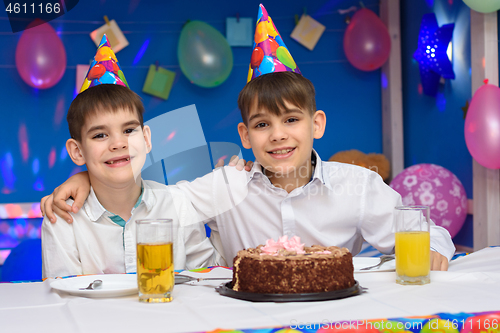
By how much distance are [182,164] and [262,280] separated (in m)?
0.69

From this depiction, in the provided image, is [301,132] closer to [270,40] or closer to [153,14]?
[270,40]

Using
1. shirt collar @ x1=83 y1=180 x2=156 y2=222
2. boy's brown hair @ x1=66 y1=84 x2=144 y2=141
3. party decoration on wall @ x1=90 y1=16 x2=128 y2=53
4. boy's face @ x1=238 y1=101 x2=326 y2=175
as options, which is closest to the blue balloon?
boy's face @ x1=238 y1=101 x2=326 y2=175

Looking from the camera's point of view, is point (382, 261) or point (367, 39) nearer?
point (382, 261)

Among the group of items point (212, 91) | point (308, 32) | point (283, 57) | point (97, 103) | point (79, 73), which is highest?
point (308, 32)

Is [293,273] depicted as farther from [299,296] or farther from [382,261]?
[382,261]

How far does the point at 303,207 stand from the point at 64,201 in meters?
0.60

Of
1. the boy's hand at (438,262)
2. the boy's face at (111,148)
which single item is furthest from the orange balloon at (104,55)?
the boy's hand at (438,262)

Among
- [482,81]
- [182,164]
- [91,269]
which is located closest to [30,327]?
[91,269]

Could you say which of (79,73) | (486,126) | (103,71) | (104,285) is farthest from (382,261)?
(79,73)

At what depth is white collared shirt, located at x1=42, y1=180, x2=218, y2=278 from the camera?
3.80 ft

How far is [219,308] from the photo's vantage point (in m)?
0.63

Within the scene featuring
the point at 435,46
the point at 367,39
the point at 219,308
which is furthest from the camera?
the point at 367,39

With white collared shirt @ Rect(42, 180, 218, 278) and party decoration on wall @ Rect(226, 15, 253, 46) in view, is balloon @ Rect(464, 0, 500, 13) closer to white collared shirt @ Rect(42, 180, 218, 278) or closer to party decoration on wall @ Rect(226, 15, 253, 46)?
party decoration on wall @ Rect(226, 15, 253, 46)

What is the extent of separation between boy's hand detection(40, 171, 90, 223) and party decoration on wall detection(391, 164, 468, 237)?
59.6 inches
